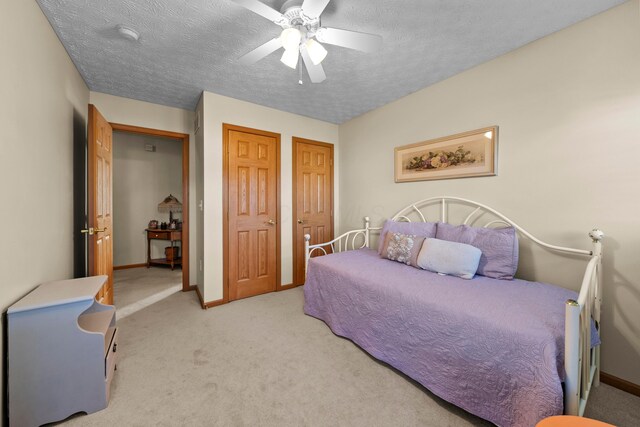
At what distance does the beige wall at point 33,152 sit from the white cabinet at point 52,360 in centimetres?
14

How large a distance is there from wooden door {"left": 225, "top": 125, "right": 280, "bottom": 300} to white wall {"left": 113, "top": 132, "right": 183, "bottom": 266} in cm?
235

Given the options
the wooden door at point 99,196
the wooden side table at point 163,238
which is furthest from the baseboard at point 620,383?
the wooden side table at point 163,238

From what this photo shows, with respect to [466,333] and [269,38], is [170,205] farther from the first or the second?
[466,333]

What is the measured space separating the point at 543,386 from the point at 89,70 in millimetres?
3930

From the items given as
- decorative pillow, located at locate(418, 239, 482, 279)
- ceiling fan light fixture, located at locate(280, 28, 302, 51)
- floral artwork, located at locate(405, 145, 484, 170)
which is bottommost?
decorative pillow, located at locate(418, 239, 482, 279)

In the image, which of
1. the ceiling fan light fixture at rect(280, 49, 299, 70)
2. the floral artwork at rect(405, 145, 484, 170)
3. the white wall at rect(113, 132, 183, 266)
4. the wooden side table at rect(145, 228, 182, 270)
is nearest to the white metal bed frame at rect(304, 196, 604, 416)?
the floral artwork at rect(405, 145, 484, 170)

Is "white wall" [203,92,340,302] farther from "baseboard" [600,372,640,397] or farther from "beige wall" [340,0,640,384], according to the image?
"baseboard" [600,372,640,397]

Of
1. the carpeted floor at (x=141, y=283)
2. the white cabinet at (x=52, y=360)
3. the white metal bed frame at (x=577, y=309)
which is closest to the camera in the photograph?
the white metal bed frame at (x=577, y=309)

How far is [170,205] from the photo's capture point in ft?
15.8

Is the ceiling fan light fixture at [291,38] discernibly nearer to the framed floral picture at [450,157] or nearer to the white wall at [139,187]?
the framed floral picture at [450,157]

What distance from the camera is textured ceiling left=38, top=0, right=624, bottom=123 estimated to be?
159cm

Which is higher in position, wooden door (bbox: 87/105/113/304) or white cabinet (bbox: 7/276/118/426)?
wooden door (bbox: 87/105/113/304)

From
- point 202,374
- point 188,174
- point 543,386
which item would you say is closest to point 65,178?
point 188,174

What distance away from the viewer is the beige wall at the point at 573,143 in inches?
61.7
